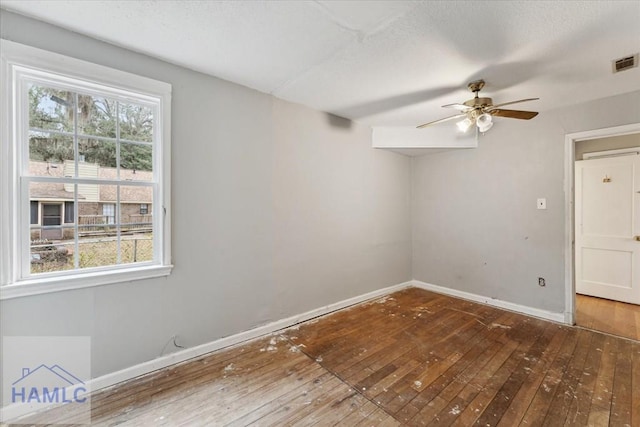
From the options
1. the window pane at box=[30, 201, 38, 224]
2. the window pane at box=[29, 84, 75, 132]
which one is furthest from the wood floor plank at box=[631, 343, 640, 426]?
the window pane at box=[29, 84, 75, 132]

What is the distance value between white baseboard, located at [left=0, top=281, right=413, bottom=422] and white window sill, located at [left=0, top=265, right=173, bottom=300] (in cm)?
67

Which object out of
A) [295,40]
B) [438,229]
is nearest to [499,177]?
[438,229]

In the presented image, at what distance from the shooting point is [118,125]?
2023 millimetres

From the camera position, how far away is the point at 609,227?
11.8ft

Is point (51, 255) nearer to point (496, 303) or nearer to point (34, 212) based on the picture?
point (34, 212)

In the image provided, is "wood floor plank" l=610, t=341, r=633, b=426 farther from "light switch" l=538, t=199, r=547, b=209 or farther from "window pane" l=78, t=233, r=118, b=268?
"window pane" l=78, t=233, r=118, b=268

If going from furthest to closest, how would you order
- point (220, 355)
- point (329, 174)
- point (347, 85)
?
point (329, 174) < point (347, 85) < point (220, 355)

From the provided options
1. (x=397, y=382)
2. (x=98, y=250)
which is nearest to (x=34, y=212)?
(x=98, y=250)

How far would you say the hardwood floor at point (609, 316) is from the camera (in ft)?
9.09

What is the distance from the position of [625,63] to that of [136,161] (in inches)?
158

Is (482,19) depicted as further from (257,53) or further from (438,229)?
(438,229)

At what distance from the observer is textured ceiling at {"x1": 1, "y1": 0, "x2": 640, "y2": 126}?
157cm

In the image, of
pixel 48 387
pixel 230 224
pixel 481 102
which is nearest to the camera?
pixel 48 387

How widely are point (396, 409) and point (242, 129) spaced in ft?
8.46
